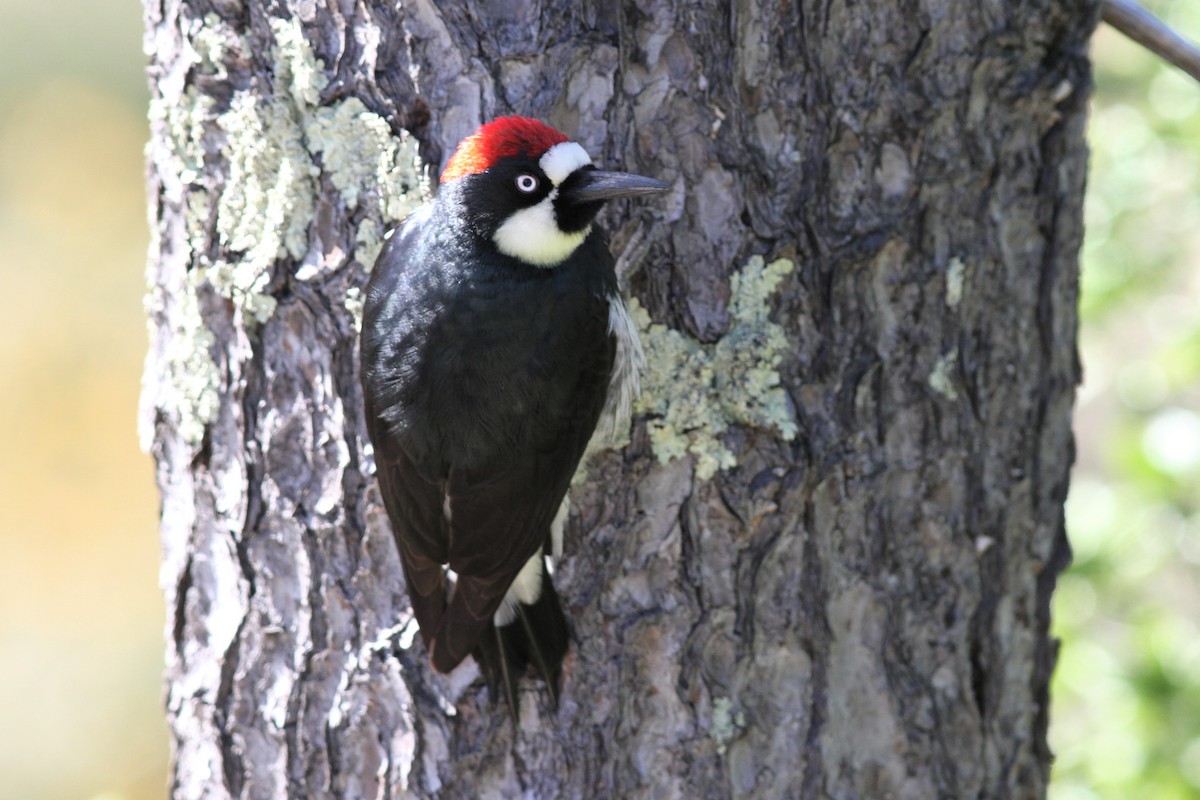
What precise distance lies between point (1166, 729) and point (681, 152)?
5.86ft

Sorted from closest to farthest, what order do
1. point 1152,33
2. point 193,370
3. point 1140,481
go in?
point 193,370
point 1152,33
point 1140,481

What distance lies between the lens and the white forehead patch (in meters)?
2.03

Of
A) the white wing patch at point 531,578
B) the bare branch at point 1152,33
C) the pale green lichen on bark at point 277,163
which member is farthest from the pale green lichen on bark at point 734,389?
the bare branch at point 1152,33

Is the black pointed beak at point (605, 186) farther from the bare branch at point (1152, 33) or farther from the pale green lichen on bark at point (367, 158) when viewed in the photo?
the bare branch at point (1152, 33)

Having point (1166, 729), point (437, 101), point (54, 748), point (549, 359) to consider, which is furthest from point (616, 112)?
point (54, 748)

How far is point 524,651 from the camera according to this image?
2145 mm

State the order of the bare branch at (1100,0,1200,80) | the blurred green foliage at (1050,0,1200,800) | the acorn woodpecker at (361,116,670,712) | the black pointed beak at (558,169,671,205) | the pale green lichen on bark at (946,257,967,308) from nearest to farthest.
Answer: the black pointed beak at (558,169,671,205), the acorn woodpecker at (361,116,670,712), the pale green lichen on bark at (946,257,967,308), the bare branch at (1100,0,1200,80), the blurred green foliage at (1050,0,1200,800)

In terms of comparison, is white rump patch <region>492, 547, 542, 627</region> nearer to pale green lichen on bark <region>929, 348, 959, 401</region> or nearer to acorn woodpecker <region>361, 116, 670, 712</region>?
acorn woodpecker <region>361, 116, 670, 712</region>

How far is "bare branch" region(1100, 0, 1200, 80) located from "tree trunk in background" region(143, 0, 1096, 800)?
0.84 feet

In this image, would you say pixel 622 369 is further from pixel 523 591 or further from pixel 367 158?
pixel 367 158

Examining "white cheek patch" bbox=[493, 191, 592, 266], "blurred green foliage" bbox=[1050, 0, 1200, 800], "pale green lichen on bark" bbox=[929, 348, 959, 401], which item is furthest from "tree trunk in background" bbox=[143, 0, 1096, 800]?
"blurred green foliage" bbox=[1050, 0, 1200, 800]

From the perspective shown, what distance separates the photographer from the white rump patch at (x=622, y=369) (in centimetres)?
216

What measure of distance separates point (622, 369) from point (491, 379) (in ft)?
0.81

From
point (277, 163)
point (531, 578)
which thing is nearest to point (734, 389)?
point (531, 578)
